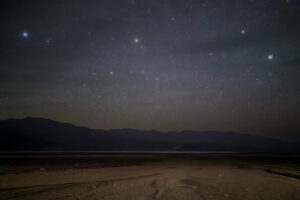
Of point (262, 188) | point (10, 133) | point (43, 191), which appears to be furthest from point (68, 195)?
point (10, 133)

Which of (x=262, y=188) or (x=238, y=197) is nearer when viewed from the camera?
(x=238, y=197)

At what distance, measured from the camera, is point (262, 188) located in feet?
29.6

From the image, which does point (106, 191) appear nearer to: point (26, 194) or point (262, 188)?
point (26, 194)

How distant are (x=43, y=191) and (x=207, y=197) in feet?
19.8

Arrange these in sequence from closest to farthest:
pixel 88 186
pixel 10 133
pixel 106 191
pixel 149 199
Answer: pixel 149 199 → pixel 106 191 → pixel 88 186 → pixel 10 133

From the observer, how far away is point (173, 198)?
→ 7074mm

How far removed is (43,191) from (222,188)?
7190mm

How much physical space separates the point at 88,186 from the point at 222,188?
5718 mm

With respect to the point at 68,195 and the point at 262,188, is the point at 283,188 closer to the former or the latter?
the point at 262,188

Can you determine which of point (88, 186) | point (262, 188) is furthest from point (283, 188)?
point (88, 186)

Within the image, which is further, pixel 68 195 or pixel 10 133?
pixel 10 133

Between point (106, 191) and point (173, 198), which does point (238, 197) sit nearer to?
point (173, 198)

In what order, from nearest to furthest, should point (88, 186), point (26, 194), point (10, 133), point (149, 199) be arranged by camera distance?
point (149, 199) → point (26, 194) → point (88, 186) → point (10, 133)

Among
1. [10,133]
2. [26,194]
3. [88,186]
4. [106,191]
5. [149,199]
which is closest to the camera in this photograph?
[149,199]
